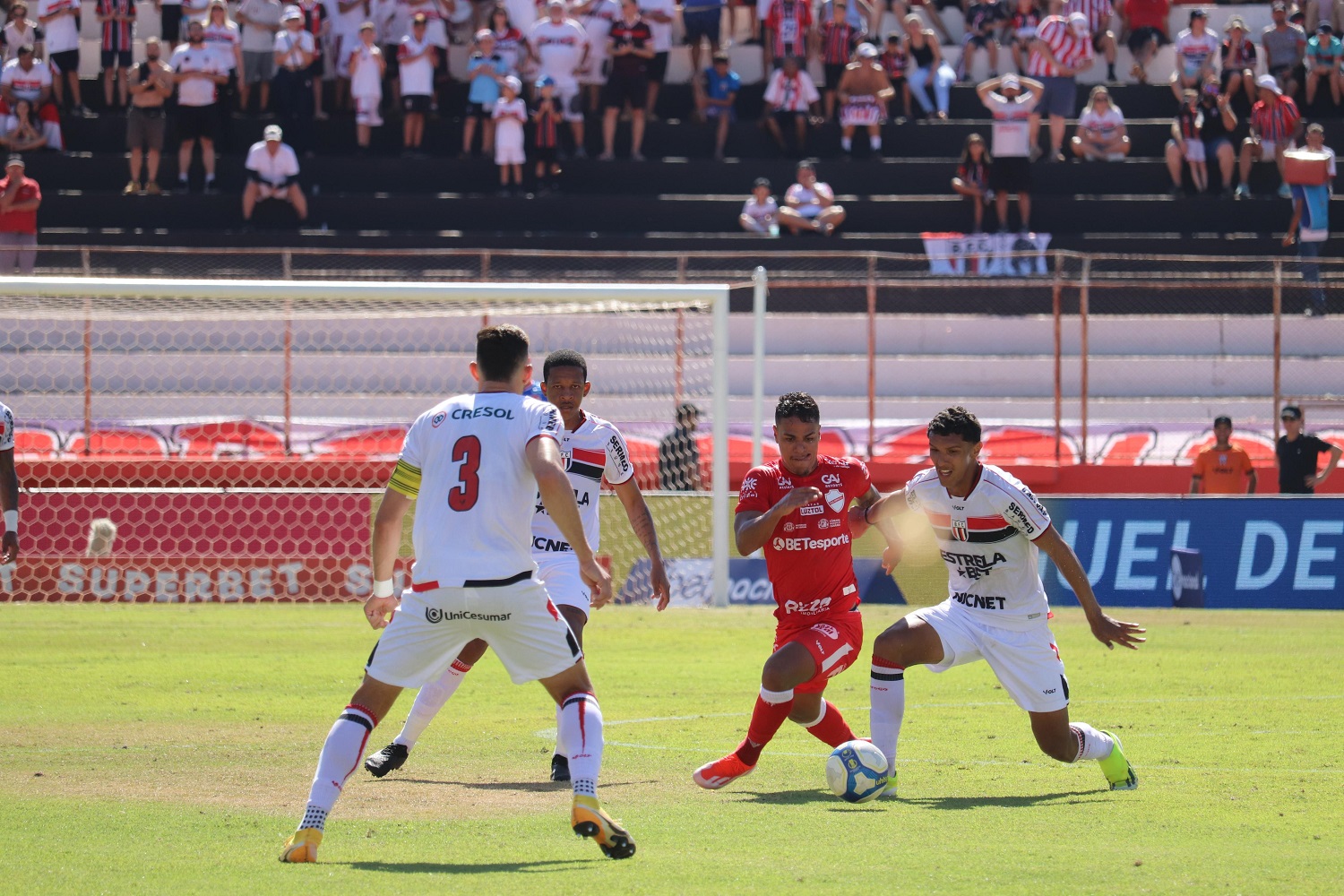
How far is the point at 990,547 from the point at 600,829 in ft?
9.04

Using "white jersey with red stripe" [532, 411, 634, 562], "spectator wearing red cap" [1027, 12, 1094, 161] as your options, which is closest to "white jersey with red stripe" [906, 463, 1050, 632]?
"white jersey with red stripe" [532, 411, 634, 562]

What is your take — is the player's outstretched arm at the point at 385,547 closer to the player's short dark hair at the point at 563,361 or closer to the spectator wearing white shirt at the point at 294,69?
the player's short dark hair at the point at 563,361

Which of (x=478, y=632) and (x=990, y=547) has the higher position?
(x=990, y=547)

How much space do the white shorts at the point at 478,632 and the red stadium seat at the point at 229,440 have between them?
42.5ft

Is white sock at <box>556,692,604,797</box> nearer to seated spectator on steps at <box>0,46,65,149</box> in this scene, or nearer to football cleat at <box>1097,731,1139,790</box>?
football cleat at <box>1097,731,1139,790</box>

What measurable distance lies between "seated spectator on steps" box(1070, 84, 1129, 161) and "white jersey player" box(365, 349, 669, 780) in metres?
21.5

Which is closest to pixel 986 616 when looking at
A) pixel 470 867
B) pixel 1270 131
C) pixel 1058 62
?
pixel 470 867

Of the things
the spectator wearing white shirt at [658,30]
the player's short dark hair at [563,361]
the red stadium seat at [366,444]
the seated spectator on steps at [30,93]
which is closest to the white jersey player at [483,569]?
the player's short dark hair at [563,361]

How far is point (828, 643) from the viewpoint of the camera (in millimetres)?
8234

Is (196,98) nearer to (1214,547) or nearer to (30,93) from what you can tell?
(30,93)

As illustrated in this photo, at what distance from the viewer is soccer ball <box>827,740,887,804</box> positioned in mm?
7801

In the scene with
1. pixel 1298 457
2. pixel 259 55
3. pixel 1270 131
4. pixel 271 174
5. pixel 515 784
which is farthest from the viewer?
pixel 259 55

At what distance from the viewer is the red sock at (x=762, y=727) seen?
320 inches

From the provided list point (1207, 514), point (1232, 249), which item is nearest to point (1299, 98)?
point (1232, 249)
